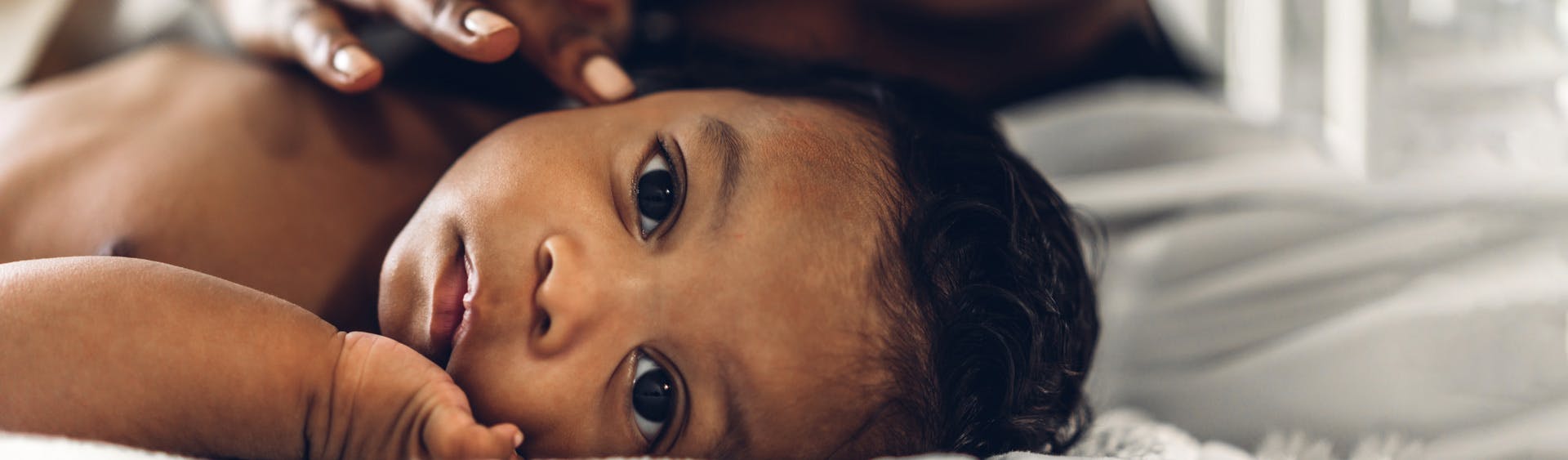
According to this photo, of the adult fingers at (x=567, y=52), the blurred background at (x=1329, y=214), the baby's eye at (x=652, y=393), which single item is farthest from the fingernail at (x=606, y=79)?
the blurred background at (x=1329, y=214)

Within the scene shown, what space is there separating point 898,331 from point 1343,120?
70cm

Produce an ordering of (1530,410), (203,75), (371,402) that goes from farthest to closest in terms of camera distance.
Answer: (203,75) < (1530,410) < (371,402)

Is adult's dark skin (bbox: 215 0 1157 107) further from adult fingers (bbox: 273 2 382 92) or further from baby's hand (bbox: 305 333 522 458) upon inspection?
baby's hand (bbox: 305 333 522 458)

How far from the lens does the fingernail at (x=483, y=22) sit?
0.85m

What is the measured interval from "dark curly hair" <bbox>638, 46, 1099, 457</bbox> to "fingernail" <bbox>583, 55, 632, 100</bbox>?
109mm

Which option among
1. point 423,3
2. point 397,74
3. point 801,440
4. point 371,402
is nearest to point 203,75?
point 397,74

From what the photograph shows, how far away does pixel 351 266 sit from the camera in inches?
35.1

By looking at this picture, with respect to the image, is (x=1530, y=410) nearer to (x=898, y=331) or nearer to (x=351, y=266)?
(x=898, y=331)

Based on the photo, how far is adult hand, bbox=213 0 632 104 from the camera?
0.87 metres

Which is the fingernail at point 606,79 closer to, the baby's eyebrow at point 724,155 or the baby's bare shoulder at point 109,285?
the baby's eyebrow at point 724,155

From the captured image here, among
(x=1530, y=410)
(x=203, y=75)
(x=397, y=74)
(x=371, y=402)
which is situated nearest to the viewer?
(x=371, y=402)

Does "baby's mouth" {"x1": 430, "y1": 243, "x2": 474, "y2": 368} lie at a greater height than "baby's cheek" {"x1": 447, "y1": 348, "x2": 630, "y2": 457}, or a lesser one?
greater

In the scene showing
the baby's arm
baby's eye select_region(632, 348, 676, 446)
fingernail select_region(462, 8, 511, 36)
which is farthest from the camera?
fingernail select_region(462, 8, 511, 36)

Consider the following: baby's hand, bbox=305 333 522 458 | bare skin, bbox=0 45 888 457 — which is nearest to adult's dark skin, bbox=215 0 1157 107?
bare skin, bbox=0 45 888 457
